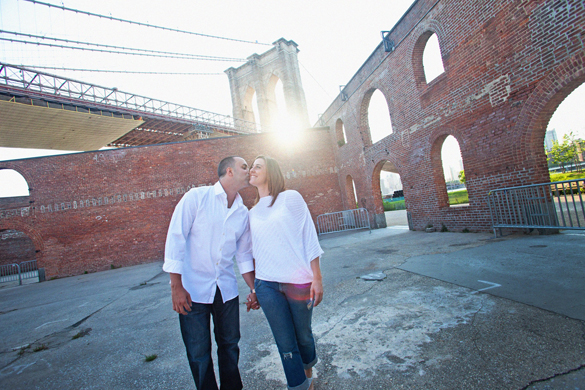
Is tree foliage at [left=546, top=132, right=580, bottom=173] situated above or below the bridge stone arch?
below

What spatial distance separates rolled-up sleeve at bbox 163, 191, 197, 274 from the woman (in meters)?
0.43

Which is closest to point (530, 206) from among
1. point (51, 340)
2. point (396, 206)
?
point (51, 340)

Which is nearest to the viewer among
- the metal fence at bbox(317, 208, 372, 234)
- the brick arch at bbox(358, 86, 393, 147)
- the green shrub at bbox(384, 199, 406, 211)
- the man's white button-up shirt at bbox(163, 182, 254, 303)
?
the man's white button-up shirt at bbox(163, 182, 254, 303)

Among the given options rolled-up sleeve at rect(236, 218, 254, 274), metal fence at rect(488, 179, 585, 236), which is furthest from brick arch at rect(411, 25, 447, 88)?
rolled-up sleeve at rect(236, 218, 254, 274)

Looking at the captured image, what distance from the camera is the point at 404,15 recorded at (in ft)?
26.8

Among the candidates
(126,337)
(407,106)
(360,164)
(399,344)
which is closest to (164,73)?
(360,164)

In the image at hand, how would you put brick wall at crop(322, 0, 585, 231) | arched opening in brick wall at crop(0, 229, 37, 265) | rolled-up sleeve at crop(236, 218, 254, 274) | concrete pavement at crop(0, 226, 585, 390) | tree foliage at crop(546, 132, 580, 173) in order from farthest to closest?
→ tree foliage at crop(546, 132, 580, 173) < arched opening in brick wall at crop(0, 229, 37, 265) < brick wall at crop(322, 0, 585, 231) < rolled-up sleeve at crop(236, 218, 254, 274) < concrete pavement at crop(0, 226, 585, 390)

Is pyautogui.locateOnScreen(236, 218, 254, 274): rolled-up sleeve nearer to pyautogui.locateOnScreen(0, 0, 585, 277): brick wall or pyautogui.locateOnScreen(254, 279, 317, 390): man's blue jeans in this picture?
pyautogui.locateOnScreen(254, 279, 317, 390): man's blue jeans

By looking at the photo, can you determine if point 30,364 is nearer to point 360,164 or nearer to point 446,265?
point 446,265

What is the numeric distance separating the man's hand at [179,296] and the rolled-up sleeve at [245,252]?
431 millimetres

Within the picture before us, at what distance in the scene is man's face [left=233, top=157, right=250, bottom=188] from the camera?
1981mm

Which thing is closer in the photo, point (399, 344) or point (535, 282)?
point (399, 344)

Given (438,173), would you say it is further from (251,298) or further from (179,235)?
(179,235)

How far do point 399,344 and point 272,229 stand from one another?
154cm
